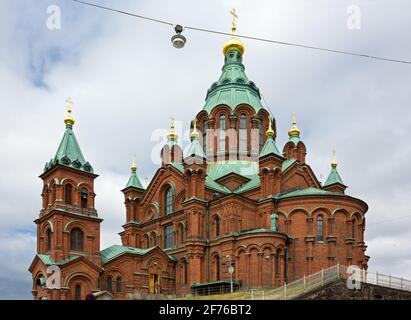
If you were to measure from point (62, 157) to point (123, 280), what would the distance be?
11329mm

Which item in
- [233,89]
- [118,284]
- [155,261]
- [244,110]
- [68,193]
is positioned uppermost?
Result: [233,89]

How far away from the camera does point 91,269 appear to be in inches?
1572

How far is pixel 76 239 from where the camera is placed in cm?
4122

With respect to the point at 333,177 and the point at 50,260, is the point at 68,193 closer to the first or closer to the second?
the point at 50,260

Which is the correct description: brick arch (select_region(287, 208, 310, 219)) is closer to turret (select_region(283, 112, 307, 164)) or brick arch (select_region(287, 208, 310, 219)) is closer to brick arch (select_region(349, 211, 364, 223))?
brick arch (select_region(349, 211, 364, 223))

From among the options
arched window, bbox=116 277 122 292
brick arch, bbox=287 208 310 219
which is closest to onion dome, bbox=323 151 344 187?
brick arch, bbox=287 208 310 219

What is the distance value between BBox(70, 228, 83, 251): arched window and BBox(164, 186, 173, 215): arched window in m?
10.3

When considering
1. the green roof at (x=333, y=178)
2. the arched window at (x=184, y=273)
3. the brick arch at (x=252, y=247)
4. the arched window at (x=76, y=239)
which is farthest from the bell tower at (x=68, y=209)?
the green roof at (x=333, y=178)

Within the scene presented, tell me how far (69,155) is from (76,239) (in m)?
7.03

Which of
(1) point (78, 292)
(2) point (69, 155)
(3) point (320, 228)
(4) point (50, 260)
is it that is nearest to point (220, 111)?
(2) point (69, 155)

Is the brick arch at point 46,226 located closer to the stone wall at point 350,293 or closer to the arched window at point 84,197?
the arched window at point 84,197
